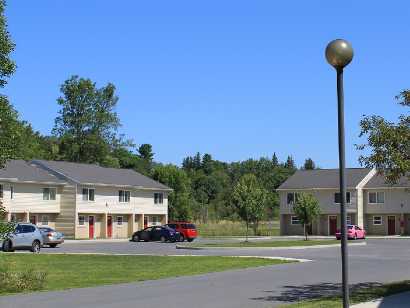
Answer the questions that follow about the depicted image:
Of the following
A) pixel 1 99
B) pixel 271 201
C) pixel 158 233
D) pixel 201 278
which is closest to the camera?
pixel 1 99

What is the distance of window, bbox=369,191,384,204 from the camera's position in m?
75.6

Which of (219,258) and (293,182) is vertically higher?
(293,182)

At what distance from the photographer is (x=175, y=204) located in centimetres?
8162

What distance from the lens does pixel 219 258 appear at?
97.8 feet

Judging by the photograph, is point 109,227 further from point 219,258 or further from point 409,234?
point 219,258

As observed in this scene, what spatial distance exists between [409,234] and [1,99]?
6351cm

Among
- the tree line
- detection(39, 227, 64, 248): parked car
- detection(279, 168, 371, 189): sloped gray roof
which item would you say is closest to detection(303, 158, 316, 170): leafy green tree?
the tree line

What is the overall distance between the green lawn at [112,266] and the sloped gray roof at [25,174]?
27424mm

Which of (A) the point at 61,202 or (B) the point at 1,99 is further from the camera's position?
(A) the point at 61,202

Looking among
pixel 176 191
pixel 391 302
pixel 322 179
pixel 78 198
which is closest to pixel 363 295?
pixel 391 302

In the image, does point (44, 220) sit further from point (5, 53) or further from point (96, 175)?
point (5, 53)

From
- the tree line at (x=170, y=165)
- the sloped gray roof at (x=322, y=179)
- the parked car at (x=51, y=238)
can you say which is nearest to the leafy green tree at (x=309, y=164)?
the tree line at (x=170, y=165)

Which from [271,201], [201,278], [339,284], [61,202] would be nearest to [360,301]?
[339,284]

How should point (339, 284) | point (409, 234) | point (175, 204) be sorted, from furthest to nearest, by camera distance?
point (175, 204) < point (409, 234) < point (339, 284)
